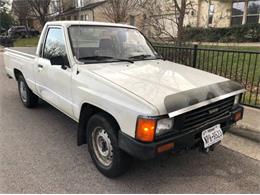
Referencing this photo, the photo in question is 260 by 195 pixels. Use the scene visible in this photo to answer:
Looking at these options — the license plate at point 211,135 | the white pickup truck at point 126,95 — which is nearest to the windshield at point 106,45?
the white pickup truck at point 126,95

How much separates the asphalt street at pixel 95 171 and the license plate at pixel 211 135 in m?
0.43

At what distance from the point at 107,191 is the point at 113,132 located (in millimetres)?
649

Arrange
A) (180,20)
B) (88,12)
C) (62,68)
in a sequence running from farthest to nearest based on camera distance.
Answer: (88,12), (180,20), (62,68)

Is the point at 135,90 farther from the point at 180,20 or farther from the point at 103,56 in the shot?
the point at 180,20

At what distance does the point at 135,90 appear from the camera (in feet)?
8.52

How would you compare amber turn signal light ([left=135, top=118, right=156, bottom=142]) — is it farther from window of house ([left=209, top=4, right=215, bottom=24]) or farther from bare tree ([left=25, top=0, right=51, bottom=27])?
bare tree ([left=25, top=0, right=51, bottom=27])

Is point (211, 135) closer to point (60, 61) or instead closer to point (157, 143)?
point (157, 143)

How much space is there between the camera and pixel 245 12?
20016mm

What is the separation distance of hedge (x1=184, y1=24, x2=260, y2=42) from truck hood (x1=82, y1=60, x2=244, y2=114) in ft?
49.7

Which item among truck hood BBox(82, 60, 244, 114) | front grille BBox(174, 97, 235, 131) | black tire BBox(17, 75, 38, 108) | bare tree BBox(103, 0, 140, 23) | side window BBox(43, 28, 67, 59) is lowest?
black tire BBox(17, 75, 38, 108)

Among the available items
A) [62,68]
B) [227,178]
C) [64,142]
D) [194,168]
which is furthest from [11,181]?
[227,178]

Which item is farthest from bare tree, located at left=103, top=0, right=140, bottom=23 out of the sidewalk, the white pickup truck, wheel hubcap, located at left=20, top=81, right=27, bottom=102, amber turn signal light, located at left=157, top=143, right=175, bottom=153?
amber turn signal light, located at left=157, top=143, right=175, bottom=153

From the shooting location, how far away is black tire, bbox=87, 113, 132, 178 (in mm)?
2729

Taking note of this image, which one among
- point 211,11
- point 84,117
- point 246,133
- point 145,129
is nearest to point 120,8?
point 211,11
